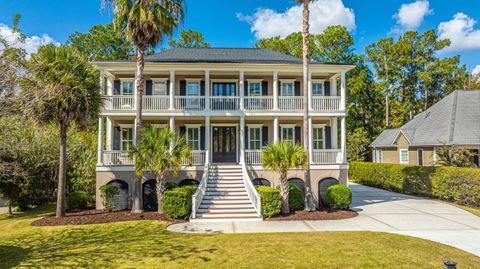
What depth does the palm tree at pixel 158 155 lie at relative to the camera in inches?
508

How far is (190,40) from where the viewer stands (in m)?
39.6

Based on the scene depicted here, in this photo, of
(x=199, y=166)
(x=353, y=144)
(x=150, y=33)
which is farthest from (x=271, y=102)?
(x=353, y=144)

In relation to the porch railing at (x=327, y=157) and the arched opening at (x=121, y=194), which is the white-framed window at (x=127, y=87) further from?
the porch railing at (x=327, y=157)

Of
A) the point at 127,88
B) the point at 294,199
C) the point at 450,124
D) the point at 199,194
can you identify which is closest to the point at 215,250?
the point at 199,194

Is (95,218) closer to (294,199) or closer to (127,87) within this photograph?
(127,87)

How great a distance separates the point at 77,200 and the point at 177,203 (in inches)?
251

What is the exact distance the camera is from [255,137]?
736 inches

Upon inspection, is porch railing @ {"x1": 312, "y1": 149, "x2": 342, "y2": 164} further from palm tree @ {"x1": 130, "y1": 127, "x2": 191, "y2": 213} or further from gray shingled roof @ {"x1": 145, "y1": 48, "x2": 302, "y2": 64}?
palm tree @ {"x1": 130, "y1": 127, "x2": 191, "y2": 213}

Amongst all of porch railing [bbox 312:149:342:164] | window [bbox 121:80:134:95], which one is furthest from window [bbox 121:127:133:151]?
porch railing [bbox 312:149:342:164]

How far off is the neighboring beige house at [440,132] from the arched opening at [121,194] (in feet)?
67.7

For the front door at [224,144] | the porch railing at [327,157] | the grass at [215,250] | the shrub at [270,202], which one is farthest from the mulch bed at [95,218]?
the porch railing at [327,157]

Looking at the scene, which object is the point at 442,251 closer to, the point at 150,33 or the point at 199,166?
the point at 199,166

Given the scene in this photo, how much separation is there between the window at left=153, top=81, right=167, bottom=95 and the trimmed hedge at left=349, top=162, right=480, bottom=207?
1812cm

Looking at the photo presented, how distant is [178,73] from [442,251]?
49.9 feet
